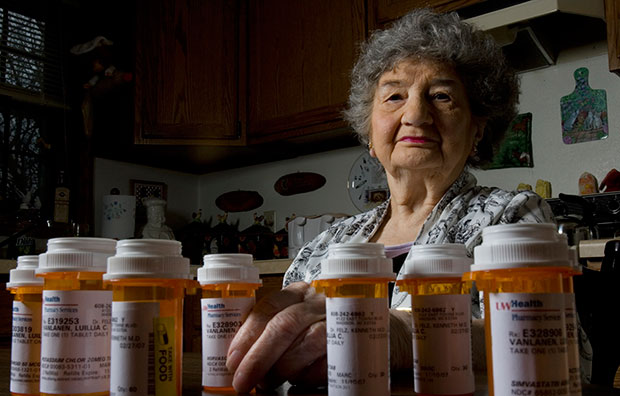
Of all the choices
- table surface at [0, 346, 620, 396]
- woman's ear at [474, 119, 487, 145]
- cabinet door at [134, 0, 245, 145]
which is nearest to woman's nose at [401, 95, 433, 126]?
woman's ear at [474, 119, 487, 145]

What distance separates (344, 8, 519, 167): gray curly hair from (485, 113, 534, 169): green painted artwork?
37.0 inches

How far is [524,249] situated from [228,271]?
28 cm

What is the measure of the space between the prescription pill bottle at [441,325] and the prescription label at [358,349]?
0.11 feet

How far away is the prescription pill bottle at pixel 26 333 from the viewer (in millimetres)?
592

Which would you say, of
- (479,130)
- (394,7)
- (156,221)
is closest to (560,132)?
(394,7)

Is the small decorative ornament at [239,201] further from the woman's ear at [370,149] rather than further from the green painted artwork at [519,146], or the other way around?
the woman's ear at [370,149]

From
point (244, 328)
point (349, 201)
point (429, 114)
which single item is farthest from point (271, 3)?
point (244, 328)

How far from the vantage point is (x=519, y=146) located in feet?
7.34

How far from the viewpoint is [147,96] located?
2.67 metres

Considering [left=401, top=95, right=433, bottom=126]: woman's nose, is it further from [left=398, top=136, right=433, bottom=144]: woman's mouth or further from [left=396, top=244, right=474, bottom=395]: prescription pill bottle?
[left=396, top=244, right=474, bottom=395]: prescription pill bottle

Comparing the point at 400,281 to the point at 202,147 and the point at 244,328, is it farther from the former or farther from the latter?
the point at 202,147

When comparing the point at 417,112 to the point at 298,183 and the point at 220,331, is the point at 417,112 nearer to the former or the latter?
the point at 220,331

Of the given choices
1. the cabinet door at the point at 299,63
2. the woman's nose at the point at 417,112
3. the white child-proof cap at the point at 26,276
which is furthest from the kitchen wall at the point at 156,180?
the white child-proof cap at the point at 26,276

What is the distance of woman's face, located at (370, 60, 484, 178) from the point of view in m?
1.21
